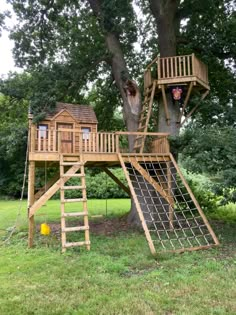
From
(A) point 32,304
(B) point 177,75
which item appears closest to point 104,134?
(B) point 177,75

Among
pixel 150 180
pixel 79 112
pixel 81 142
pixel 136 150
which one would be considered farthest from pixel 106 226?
pixel 79 112

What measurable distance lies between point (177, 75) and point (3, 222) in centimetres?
778

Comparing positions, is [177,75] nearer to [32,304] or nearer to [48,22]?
[48,22]

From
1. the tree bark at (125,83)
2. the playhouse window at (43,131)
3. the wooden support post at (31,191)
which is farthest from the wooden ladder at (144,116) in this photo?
the wooden support post at (31,191)

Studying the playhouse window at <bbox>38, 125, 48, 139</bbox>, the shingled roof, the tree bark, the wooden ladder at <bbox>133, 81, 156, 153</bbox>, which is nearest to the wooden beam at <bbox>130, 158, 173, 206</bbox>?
the wooden ladder at <bbox>133, 81, 156, 153</bbox>

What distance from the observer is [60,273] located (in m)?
5.05

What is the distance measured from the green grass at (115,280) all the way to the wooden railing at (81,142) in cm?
238

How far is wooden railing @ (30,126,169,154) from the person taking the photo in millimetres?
7574

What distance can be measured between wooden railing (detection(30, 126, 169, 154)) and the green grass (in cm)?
238

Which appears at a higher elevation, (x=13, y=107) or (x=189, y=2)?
(x=189, y=2)

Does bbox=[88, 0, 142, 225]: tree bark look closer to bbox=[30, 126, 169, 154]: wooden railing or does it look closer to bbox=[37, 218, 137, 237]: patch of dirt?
bbox=[37, 218, 137, 237]: patch of dirt

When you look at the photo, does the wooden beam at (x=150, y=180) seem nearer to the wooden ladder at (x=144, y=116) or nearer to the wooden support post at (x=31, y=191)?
the wooden ladder at (x=144, y=116)

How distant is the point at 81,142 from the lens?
303 inches

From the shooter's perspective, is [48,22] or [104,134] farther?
[48,22]
